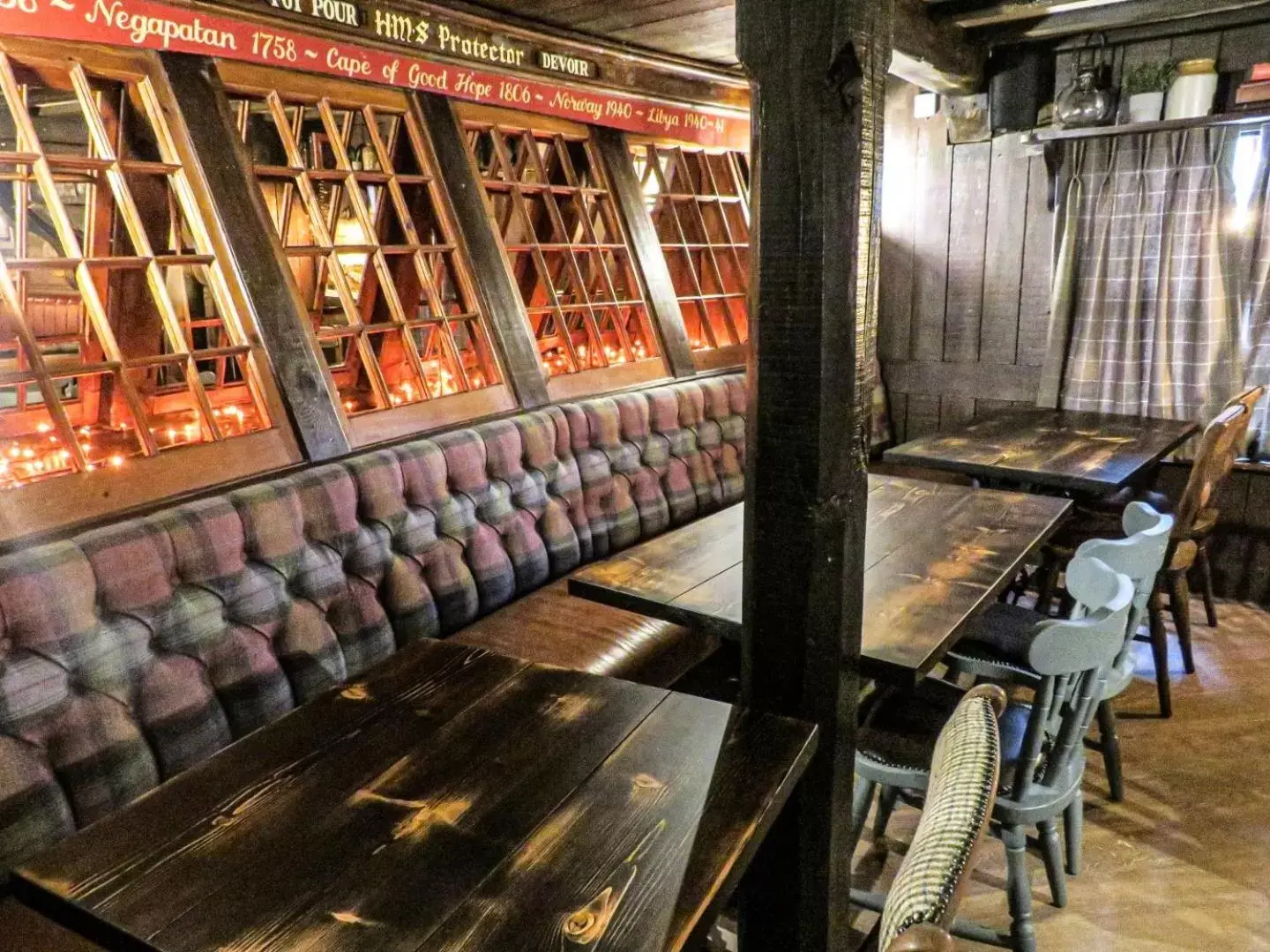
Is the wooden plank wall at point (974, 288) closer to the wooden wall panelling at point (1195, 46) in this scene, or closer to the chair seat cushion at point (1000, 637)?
the wooden wall panelling at point (1195, 46)

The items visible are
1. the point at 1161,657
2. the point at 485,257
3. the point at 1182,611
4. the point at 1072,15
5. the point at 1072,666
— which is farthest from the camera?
the point at 1072,15

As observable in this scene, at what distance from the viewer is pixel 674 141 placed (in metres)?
4.54

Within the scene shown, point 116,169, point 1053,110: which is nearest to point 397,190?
point 116,169

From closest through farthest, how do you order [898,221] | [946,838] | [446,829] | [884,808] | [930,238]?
[946,838]
[446,829]
[884,808]
[930,238]
[898,221]

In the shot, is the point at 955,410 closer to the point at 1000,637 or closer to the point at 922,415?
the point at 922,415

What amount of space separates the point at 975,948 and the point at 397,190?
291 centimetres

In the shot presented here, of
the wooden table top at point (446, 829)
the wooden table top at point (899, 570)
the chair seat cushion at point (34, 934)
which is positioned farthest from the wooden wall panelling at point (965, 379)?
the chair seat cushion at point (34, 934)

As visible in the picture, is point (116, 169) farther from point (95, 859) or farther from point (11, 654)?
point (95, 859)

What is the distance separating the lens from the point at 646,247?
416 centimetres

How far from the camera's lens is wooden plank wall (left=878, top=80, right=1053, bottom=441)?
188 inches

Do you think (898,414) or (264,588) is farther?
(898,414)

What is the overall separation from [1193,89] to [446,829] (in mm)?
4406

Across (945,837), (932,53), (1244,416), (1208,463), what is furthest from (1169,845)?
(932,53)

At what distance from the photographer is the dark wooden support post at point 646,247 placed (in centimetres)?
412
